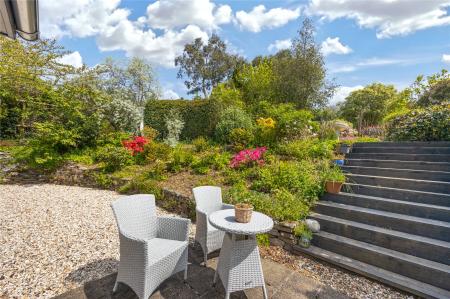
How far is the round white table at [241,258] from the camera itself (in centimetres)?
245

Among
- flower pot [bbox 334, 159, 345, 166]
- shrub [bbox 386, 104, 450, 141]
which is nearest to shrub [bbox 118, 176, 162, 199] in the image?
flower pot [bbox 334, 159, 345, 166]

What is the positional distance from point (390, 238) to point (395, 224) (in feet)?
1.26

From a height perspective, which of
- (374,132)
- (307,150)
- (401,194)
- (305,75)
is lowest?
(401,194)

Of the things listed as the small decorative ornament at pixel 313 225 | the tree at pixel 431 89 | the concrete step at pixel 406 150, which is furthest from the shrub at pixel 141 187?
the tree at pixel 431 89

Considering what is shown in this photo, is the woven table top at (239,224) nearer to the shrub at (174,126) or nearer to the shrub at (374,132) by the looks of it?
the shrub at (174,126)

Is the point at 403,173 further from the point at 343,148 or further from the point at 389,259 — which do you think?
the point at 389,259

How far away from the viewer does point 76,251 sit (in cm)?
350

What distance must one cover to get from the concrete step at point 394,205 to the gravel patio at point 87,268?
1.52 meters

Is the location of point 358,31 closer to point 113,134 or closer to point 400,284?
point 400,284

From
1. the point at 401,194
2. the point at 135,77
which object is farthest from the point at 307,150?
the point at 135,77

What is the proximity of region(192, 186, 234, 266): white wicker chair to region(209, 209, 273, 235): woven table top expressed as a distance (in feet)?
1.40

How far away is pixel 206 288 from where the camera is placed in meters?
2.69

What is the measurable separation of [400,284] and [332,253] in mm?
862

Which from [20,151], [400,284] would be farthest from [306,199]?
[20,151]
